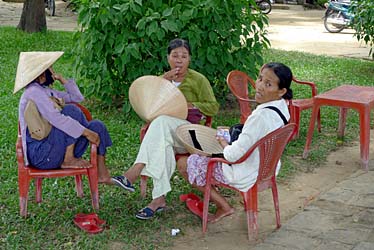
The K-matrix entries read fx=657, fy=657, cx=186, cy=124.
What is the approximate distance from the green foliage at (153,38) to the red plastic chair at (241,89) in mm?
791

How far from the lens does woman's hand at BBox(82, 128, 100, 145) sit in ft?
14.2

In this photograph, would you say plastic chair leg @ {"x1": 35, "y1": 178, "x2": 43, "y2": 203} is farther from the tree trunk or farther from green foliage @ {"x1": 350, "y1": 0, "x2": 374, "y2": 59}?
the tree trunk

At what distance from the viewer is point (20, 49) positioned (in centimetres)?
1142

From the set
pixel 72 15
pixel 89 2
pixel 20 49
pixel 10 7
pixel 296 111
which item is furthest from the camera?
pixel 10 7

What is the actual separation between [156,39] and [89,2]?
0.83 metres

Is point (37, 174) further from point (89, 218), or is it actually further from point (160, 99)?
point (160, 99)

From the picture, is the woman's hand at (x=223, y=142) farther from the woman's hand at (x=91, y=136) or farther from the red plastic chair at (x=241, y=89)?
the red plastic chair at (x=241, y=89)

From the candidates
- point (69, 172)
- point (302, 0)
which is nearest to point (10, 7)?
point (302, 0)

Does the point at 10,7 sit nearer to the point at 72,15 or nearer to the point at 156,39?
the point at 72,15

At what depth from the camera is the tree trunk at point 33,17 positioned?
13367 mm

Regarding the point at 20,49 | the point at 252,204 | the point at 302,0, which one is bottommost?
the point at 302,0

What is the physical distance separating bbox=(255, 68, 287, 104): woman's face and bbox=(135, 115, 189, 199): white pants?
76 cm

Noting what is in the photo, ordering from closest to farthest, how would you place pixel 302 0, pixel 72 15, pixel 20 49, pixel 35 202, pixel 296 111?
pixel 35 202 → pixel 296 111 → pixel 20 49 → pixel 72 15 → pixel 302 0

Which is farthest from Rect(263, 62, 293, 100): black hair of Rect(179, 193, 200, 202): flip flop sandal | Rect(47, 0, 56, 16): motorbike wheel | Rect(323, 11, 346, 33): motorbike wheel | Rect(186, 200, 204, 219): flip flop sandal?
Rect(47, 0, 56, 16): motorbike wheel
